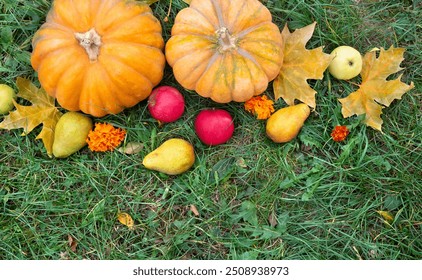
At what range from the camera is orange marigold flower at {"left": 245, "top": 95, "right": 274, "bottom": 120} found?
3553mm

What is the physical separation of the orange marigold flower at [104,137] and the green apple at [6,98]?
0.64m

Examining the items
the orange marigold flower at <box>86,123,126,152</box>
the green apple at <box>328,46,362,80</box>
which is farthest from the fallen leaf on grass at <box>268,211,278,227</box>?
the orange marigold flower at <box>86,123,126,152</box>

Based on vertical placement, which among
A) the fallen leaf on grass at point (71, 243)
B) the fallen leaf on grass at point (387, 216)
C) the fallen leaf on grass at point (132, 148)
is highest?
the fallen leaf on grass at point (132, 148)

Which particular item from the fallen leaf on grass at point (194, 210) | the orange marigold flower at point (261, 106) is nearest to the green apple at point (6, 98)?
the fallen leaf on grass at point (194, 210)

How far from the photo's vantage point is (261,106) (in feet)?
11.7

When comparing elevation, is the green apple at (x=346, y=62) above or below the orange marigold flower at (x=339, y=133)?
above

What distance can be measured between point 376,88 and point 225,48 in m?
1.16

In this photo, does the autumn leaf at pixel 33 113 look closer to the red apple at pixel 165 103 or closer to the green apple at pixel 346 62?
the red apple at pixel 165 103

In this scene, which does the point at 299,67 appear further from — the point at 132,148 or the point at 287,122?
the point at 132,148

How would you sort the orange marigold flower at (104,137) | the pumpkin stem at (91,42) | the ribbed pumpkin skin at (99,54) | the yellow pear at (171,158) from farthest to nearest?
the orange marigold flower at (104,137), the yellow pear at (171,158), the ribbed pumpkin skin at (99,54), the pumpkin stem at (91,42)

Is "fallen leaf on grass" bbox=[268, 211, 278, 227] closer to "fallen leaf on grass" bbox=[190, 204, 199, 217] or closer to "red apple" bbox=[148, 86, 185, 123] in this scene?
"fallen leaf on grass" bbox=[190, 204, 199, 217]

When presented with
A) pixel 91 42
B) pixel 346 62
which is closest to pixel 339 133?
pixel 346 62

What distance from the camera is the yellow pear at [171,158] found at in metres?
3.45
